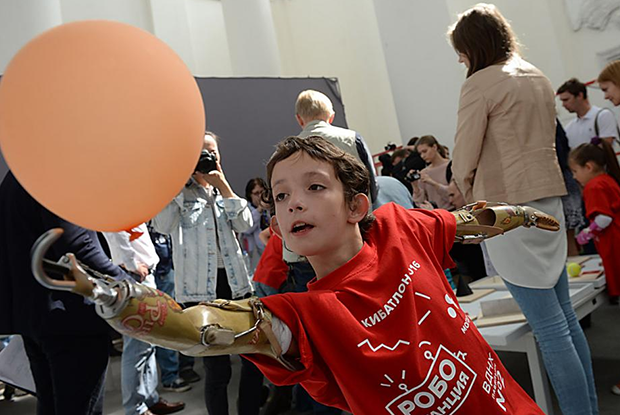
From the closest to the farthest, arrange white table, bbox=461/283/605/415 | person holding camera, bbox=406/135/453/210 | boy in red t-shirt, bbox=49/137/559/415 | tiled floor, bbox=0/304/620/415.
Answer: boy in red t-shirt, bbox=49/137/559/415, white table, bbox=461/283/605/415, tiled floor, bbox=0/304/620/415, person holding camera, bbox=406/135/453/210

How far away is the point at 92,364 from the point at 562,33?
20.4 ft

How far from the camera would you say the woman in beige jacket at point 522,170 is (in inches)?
75.5

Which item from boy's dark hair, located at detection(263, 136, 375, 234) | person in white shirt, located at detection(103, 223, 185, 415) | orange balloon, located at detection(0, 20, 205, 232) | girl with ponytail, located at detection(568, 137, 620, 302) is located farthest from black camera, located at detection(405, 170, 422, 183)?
orange balloon, located at detection(0, 20, 205, 232)

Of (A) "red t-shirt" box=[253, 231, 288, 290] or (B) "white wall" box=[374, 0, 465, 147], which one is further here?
(B) "white wall" box=[374, 0, 465, 147]

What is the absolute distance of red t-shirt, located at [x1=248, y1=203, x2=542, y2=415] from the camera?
100 cm

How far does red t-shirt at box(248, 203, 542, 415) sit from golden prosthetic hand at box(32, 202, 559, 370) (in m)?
0.06

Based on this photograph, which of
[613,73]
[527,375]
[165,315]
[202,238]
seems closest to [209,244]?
[202,238]

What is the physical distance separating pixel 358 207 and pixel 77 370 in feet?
4.00

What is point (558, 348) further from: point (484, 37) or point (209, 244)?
point (209, 244)

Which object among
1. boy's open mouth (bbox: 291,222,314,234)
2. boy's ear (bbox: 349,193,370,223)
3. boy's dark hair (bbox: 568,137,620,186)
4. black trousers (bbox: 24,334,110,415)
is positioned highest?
boy's dark hair (bbox: 568,137,620,186)

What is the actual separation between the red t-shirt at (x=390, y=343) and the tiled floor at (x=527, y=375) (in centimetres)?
170

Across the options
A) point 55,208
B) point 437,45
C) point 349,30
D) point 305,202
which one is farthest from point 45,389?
point 349,30

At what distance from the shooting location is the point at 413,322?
1.10 metres

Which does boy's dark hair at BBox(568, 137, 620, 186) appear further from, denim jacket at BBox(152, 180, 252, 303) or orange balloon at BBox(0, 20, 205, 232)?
orange balloon at BBox(0, 20, 205, 232)
